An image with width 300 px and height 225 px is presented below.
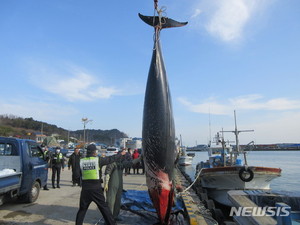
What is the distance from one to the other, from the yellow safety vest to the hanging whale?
98cm

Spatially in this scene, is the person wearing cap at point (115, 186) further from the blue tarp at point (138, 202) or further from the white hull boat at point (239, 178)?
the white hull boat at point (239, 178)

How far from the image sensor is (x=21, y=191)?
5.91 meters

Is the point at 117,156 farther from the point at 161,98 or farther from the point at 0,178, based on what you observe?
the point at 0,178

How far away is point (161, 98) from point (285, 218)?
2985 millimetres

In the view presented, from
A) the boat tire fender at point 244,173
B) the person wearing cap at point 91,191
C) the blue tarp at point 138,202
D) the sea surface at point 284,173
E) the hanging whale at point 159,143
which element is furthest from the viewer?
the sea surface at point 284,173

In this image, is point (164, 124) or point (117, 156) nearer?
point (164, 124)

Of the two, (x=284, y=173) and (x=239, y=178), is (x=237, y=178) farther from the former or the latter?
(x=284, y=173)

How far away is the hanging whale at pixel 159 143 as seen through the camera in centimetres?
448

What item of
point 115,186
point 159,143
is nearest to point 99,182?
point 115,186

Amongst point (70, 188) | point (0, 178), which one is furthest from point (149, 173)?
point (70, 188)

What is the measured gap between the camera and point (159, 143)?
14.6 feet

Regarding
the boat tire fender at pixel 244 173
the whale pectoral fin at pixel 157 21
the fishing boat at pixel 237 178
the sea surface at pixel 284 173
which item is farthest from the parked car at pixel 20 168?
the boat tire fender at pixel 244 173

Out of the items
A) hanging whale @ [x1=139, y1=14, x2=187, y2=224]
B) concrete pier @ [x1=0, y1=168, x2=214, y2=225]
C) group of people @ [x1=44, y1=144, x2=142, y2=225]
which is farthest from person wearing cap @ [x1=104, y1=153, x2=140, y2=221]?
hanging whale @ [x1=139, y1=14, x2=187, y2=224]

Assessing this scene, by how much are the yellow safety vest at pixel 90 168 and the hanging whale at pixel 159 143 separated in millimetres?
982
